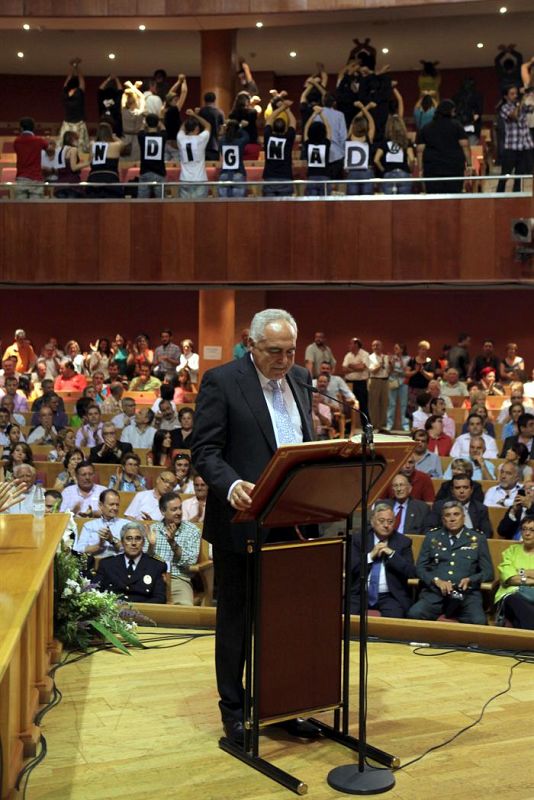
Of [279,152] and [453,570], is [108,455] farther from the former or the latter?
[453,570]

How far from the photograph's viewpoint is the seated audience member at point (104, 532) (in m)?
5.81

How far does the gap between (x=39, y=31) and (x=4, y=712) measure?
12.4 m

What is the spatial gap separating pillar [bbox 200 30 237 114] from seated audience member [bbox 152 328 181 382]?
2.98 metres

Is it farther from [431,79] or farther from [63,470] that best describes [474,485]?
[431,79]

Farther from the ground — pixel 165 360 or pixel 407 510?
pixel 165 360

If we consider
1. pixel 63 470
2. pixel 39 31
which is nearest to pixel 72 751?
pixel 63 470

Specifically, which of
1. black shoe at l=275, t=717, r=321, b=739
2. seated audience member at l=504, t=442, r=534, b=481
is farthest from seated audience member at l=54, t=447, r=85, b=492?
black shoe at l=275, t=717, r=321, b=739

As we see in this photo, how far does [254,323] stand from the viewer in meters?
3.22

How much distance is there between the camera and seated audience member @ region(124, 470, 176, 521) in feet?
21.7

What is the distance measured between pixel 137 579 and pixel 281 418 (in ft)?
7.06

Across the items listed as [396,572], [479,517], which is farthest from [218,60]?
[396,572]

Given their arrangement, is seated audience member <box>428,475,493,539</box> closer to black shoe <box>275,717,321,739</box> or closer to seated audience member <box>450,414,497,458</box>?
seated audience member <box>450,414,497,458</box>

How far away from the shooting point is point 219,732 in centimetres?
342

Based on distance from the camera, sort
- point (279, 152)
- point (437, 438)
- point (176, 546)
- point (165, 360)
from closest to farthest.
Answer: point (176, 546), point (437, 438), point (279, 152), point (165, 360)
